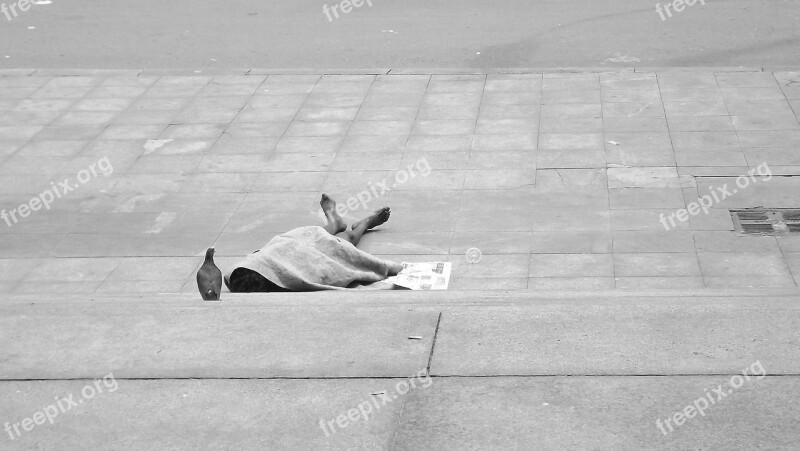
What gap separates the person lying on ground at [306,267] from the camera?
19.7 feet

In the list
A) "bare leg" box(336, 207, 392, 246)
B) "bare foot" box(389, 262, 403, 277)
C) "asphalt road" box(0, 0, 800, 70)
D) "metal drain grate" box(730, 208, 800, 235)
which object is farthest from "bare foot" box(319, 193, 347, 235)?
"asphalt road" box(0, 0, 800, 70)

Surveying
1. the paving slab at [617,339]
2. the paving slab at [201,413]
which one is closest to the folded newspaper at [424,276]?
the paving slab at [617,339]

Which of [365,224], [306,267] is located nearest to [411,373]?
[306,267]

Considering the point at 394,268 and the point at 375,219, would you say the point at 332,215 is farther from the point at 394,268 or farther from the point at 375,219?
the point at 394,268

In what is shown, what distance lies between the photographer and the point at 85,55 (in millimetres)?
12469

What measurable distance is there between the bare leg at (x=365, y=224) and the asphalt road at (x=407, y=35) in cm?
437

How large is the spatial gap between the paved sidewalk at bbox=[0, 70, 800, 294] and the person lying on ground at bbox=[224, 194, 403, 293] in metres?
0.62

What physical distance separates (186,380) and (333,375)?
643 mm

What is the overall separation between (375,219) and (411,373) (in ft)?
9.55

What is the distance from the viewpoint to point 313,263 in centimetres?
616

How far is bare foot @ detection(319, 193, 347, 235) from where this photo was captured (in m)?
7.21

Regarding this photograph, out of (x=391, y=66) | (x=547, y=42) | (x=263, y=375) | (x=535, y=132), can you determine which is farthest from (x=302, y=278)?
(x=547, y=42)

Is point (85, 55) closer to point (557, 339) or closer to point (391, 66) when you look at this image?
point (391, 66)

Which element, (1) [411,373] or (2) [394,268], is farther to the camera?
(2) [394,268]
